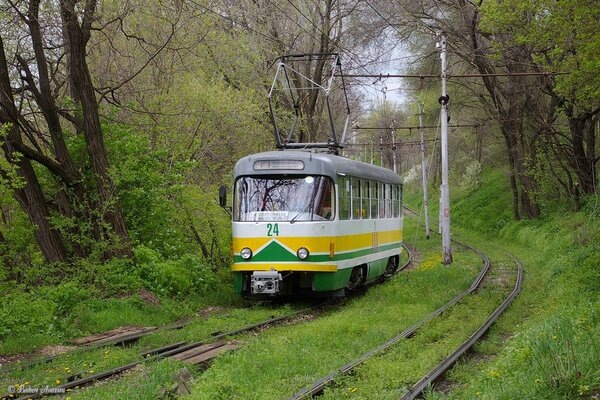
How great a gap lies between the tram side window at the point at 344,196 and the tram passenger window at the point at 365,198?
4.01 feet

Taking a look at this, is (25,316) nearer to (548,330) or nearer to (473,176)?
(548,330)

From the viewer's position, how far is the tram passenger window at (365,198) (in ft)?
53.8

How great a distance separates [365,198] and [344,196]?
186cm

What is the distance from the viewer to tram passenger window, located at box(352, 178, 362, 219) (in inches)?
616

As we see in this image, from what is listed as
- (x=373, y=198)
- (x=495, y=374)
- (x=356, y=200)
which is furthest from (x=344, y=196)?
(x=495, y=374)

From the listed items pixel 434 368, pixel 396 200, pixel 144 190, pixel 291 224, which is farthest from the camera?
pixel 396 200

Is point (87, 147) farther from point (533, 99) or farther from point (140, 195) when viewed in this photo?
point (533, 99)

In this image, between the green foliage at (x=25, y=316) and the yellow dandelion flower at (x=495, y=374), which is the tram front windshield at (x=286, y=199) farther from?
the yellow dandelion flower at (x=495, y=374)

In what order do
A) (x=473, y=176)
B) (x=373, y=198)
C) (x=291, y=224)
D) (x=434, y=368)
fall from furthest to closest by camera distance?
(x=473, y=176) < (x=373, y=198) < (x=291, y=224) < (x=434, y=368)

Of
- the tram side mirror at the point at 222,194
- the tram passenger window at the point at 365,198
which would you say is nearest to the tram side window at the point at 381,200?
the tram passenger window at the point at 365,198

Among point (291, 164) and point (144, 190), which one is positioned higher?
point (291, 164)

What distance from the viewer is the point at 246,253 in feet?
46.3

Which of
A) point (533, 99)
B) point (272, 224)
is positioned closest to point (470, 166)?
point (533, 99)

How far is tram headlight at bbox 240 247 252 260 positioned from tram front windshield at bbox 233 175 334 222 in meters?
0.63
